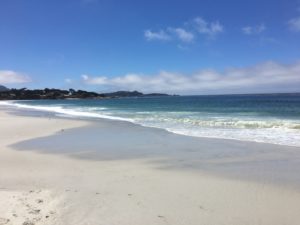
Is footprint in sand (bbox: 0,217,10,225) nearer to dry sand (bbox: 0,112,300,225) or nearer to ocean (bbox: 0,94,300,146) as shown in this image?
dry sand (bbox: 0,112,300,225)

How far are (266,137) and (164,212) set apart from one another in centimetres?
894

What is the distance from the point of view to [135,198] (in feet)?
18.0

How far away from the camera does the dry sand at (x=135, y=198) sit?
4.61 m

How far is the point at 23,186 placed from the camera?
6.24 metres

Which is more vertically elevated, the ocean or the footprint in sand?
the ocean

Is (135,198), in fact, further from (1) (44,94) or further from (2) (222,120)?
(1) (44,94)

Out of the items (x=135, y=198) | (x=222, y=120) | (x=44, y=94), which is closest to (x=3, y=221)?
(x=135, y=198)

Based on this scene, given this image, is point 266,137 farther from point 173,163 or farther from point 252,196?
point 252,196

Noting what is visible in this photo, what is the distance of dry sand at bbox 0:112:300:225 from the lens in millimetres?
4613

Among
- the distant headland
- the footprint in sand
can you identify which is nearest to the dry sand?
the footprint in sand

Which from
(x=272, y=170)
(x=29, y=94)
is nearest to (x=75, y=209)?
(x=272, y=170)

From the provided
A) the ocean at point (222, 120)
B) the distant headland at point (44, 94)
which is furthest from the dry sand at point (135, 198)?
the distant headland at point (44, 94)

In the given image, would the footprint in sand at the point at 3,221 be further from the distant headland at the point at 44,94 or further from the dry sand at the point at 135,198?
the distant headland at the point at 44,94

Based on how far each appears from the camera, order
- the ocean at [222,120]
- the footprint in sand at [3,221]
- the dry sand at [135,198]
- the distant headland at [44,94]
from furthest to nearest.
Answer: the distant headland at [44,94] → the ocean at [222,120] → the dry sand at [135,198] → the footprint in sand at [3,221]
